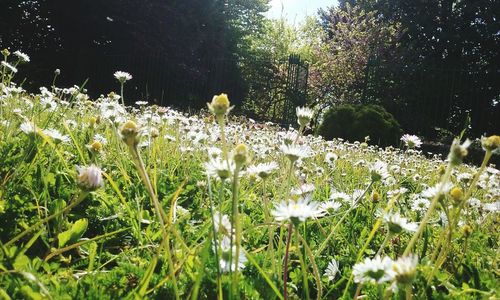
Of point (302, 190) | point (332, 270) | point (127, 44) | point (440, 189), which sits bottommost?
point (332, 270)

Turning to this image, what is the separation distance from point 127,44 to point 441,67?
11476mm

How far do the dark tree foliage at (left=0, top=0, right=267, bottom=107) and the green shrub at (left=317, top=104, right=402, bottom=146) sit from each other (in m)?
5.54

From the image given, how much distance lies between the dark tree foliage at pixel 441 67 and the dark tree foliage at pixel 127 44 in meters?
5.38

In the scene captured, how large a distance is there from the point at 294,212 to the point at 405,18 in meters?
20.0

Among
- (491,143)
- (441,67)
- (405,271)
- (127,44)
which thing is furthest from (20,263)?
(441,67)

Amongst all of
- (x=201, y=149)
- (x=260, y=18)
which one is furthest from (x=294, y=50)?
(x=201, y=149)

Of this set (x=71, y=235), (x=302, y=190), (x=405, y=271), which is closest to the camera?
(x=405, y=271)

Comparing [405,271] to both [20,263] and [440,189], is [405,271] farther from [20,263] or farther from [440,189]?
[20,263]

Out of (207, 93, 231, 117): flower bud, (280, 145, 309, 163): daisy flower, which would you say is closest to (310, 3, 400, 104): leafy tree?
(280, 145, 309, 163): daisy flower

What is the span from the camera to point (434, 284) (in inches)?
47.3

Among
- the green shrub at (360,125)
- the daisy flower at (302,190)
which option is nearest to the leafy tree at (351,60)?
the green shrub at (360,125)

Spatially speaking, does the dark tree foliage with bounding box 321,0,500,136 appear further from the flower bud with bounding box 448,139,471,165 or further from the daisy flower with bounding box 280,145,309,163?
the flower bud with bounding box 448,139,471,165

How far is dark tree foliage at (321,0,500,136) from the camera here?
48.7 ft

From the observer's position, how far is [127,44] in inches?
563
